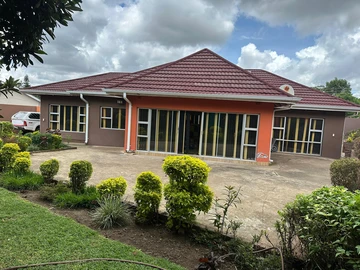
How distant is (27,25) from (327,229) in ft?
10.2

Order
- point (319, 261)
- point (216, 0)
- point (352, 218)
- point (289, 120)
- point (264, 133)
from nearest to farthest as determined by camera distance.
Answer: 1. point (352, 218)
2. point (319, 261)
3. point (216, 0)
4. point (264, 133)
5. point (289, 120)

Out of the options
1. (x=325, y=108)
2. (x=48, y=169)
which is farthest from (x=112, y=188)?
(x=325, y=108)

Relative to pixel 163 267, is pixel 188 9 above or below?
above

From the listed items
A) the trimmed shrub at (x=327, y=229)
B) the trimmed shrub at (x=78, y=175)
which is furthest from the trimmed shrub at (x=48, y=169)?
the trimmed shrub at (x=327, y=229)

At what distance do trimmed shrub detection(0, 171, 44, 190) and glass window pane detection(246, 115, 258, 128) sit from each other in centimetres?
761

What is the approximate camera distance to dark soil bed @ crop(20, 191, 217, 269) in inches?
112

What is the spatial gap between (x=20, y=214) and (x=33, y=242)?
3.30 ft

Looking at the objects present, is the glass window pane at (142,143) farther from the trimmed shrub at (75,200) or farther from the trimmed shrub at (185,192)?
the trimmed shrub at (185,192)

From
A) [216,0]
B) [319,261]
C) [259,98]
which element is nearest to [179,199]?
[319,261]

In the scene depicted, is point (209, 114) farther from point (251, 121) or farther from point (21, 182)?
point (21, 182)

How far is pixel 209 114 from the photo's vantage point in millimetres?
10000

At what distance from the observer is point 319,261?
2.31 m

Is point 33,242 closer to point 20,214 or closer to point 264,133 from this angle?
point 20,214

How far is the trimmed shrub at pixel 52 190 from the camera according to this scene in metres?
4.40
